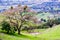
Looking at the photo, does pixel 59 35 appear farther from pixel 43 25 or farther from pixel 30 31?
pixel 43 25

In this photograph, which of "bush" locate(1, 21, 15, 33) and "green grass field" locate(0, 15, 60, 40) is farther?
"bush" locate(1, 21, 15, 33)

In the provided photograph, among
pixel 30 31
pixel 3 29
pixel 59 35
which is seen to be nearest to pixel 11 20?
pixel 3 29

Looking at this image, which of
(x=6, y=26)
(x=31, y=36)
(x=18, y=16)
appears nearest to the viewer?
(x=6, y=26)

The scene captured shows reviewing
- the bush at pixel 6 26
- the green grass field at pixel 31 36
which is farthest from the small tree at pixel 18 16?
the bush at pixel 6 26

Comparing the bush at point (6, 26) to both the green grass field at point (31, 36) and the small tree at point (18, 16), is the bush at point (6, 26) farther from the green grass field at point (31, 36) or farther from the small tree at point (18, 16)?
the small tree at point (18, 16)

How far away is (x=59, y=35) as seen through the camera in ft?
129

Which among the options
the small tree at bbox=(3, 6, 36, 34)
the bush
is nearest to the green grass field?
the bush

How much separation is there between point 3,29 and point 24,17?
498 centimetres

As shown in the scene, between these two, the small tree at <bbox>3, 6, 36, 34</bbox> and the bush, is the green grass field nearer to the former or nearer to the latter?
the bush

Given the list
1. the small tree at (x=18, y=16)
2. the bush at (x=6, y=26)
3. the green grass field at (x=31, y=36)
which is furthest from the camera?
the small tree at (x=18, y=16)

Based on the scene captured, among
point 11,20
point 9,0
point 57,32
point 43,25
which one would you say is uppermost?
point 11,20

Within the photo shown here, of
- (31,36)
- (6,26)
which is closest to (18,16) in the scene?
(31,36)

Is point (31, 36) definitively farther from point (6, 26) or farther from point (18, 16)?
point (6, 26)

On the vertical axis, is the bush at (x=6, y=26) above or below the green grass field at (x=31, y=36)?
above
